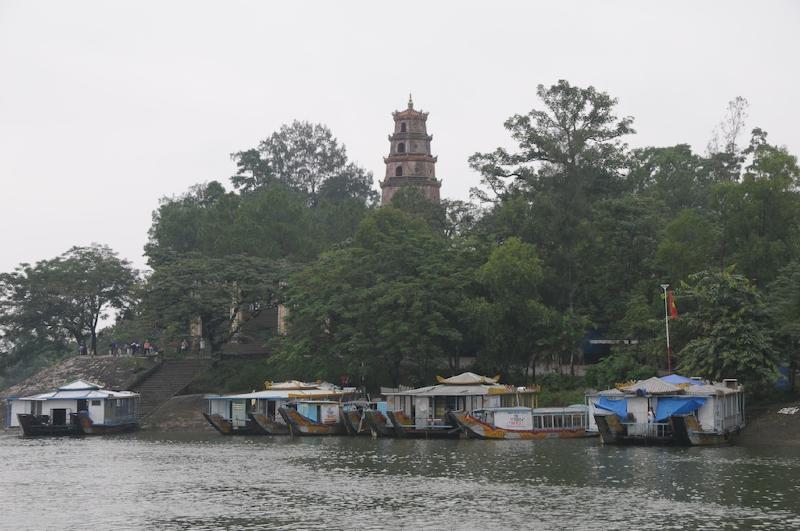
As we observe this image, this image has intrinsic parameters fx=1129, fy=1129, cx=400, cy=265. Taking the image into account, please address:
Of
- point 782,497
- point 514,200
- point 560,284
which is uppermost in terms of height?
point 514,200

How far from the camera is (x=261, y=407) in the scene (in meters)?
61.4

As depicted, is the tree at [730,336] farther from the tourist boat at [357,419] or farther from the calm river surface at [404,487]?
the tourist boat at [357,419]

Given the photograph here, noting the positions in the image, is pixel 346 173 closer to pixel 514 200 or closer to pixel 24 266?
pixel 24 266

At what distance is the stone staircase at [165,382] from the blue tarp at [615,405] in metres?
29.6

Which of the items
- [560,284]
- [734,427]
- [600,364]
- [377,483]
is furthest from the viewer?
[560,284]

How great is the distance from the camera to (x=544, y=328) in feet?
205

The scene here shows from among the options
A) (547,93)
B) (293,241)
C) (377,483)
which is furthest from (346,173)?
(377,483)

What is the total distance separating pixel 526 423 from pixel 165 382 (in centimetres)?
2805

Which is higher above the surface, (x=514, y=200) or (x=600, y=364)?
(x=514, y=200)

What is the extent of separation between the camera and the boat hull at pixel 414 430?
54.4m

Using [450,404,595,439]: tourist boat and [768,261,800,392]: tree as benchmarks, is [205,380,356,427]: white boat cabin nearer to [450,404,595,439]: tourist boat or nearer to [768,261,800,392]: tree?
[450,404,595,439]: tourist boat

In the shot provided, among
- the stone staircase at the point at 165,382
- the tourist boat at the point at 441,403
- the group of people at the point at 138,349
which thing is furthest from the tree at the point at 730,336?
the group of people at the point at 138,349

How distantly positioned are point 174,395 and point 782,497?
148ft

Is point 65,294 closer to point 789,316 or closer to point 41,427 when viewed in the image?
point 41,427
